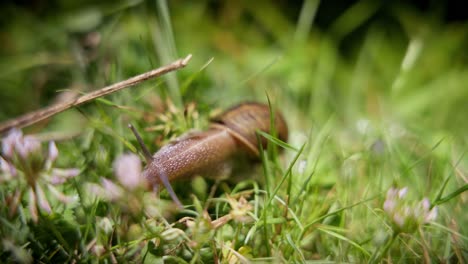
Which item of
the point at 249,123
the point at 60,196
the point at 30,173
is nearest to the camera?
the point at 30,173

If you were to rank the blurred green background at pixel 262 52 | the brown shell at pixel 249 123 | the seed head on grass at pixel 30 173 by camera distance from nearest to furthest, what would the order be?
the seed head on grass at pixel 30 173 → the brown shell at pixel 249 123 → the blurred green background at pixel 262 52

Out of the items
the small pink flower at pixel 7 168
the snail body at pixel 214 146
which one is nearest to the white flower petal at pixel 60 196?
the small pink flower at pixel 7 168

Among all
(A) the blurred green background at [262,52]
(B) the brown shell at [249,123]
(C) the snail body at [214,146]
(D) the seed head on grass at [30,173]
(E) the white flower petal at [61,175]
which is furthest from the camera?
(A) the blurred green background at [262,52]

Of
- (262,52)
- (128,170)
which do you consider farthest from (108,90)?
(262,52)

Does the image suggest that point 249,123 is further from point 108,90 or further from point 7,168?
point 7,168

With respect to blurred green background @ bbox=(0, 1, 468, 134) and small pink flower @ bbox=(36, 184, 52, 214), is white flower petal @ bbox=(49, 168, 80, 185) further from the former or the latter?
blurred green background @ bbox=(0, 1, 468, 134)

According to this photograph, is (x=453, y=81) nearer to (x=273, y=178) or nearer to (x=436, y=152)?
(x=436, y=152)

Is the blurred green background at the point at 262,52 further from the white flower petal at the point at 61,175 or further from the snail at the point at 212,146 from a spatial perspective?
the white flower petal at the point at 61,175
